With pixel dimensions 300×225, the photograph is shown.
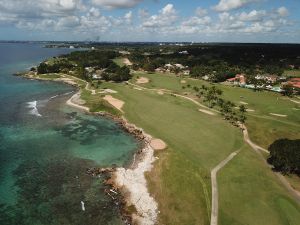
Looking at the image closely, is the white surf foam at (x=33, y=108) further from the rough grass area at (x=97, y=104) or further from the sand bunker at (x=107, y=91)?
the sand bunker at (x=107, y=91)

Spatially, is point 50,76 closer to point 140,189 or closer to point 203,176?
point 140,189

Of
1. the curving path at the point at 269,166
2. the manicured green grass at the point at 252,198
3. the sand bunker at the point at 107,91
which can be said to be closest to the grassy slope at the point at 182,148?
the curving path at the point at 269,166

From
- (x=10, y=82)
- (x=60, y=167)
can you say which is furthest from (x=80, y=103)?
(x=10, y=82)

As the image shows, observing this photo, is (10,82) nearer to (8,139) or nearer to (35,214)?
(8,139)

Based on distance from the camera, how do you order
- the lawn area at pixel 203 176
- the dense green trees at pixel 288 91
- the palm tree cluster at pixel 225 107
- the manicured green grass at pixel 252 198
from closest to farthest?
the manicured green grass at pixel 252 198
the lawn area at pixel 203 176
the palm tree cluster at pixel 225 107
the dense green trees at pixel 288 91

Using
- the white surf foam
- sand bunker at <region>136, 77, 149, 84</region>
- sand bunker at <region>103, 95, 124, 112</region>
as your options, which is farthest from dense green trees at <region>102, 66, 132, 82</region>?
the white surf foam

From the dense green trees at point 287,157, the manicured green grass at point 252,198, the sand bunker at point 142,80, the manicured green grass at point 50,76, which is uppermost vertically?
the dense green trees at point 287,157
